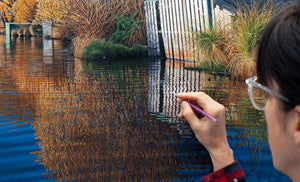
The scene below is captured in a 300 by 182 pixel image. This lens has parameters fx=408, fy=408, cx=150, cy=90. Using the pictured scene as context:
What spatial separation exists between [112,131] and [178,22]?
9.14 metres

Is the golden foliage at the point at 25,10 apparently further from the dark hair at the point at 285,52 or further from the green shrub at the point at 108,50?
the dark hair at the point at 285,52

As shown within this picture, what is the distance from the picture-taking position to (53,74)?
32.6 ft

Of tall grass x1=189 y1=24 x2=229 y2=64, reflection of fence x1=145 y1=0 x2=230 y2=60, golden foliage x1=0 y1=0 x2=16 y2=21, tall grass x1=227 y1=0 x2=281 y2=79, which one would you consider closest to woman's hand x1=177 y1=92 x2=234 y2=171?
tall grass x1=227 y1=0 x2=281 y2=79

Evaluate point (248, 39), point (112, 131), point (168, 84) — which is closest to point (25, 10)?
point (168, 84)

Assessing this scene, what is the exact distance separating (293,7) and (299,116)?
0.27 meters

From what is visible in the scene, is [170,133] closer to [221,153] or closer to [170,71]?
[221,153]

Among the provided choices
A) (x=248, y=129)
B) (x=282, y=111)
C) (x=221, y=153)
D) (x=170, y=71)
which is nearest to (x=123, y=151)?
(x=248, y=129)

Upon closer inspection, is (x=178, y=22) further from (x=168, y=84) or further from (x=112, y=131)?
(x=112, y=131)

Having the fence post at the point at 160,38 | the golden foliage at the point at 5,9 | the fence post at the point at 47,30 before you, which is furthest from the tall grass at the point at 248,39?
the golden foliage at the point at 5,9

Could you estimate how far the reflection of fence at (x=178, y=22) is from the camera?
1166 centimetres

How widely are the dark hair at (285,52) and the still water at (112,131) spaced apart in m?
2.41

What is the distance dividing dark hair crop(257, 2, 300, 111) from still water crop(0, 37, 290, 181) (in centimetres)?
241

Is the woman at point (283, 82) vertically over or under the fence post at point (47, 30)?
under

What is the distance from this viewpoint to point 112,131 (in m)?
4.84
